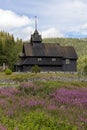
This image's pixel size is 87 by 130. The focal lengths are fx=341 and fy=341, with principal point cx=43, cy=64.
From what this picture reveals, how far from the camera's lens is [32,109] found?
18.4 meters

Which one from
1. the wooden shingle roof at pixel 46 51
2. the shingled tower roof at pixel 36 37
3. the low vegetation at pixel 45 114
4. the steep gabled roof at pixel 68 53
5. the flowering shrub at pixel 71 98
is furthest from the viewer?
the steep gabled roof at pixel 68 53

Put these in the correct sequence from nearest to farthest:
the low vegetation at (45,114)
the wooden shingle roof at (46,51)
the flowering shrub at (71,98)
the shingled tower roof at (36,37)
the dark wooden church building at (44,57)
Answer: the low vegetation at (45,114) < the flowering shrub at (71,98) < the dark wooden church building at (44,57) < the wooden shingle roof at (46,51) < the shingled tower roof at (36,37)

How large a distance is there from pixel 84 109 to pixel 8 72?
46.5 m

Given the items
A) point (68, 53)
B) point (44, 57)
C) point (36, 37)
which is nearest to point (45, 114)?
point (44, 57)

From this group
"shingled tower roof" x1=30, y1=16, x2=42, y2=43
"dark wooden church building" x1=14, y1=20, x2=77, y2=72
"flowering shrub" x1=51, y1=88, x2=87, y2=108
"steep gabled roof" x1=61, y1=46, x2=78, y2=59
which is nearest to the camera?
"flowering shrub" x1=51, y1=88, x2=87, y2=108

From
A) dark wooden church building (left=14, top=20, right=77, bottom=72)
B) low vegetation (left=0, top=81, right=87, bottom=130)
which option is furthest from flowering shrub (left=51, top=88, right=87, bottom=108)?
dark wooden church building (left=14, top=20, right=77, bottom=72)

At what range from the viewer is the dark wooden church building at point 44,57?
78.3m

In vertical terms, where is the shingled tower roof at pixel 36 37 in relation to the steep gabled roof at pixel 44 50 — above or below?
above

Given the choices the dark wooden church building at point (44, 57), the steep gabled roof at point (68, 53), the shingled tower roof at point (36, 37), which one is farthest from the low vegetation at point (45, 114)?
the steep gabled roof at point (68, 53)

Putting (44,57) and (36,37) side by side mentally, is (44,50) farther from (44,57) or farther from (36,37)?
(36,37)

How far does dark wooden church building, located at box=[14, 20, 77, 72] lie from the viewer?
3083 inches

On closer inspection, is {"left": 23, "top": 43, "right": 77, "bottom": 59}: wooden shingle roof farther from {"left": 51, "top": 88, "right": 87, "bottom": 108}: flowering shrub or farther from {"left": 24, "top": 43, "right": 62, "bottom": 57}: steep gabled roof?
{"left": 51, "top": 88, "right": 87, "bottom": 108}: flowering shrub

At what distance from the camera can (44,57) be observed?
78.9m

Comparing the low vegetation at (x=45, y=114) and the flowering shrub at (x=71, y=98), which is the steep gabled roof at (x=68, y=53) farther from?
the low vegetation at (x=45, y=114)
